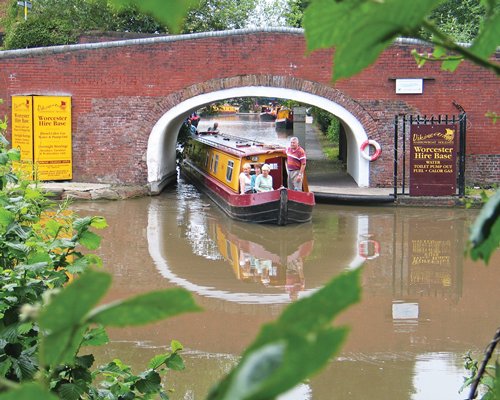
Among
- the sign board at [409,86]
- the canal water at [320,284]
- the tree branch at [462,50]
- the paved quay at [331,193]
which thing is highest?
the sign board at [409,86]

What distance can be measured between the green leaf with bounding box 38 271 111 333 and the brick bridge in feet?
58.9

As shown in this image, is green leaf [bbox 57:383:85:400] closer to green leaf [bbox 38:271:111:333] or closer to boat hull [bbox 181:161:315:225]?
green leaf [bbox 38:271:111:333]

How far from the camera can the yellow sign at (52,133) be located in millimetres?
18859

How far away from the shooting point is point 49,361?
73 centimetres

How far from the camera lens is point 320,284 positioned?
37.8ft

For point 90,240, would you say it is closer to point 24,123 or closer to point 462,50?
point 462,50

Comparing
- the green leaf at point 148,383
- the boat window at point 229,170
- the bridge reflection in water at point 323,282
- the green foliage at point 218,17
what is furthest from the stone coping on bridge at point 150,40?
the green leaf at point 148,383

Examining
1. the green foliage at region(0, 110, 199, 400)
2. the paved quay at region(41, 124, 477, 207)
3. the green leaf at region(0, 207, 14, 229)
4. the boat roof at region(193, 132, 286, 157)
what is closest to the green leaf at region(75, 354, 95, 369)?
the green foliage at region(0, 110, 199, 400)

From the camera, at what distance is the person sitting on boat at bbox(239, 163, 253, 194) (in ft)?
52.7

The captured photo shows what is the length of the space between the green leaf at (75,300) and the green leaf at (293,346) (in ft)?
0.43

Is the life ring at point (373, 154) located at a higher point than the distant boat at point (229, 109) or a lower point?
lower

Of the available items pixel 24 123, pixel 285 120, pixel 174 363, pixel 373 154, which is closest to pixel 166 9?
pixel 174 363

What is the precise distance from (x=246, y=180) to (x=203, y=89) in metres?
3.68

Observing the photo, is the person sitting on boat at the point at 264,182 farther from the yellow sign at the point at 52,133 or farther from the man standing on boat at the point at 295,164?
the yellow sign at the point at 52,133
